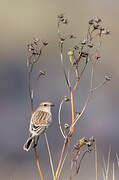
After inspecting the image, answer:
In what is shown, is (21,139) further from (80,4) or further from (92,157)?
(80,4)

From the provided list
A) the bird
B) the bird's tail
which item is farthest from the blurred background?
the bird's tail

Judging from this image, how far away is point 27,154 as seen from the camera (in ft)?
41.1

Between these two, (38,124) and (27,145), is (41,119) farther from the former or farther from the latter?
(27,145)

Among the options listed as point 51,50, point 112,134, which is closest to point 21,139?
point 112,134

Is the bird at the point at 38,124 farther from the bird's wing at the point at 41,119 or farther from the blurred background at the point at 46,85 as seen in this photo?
the blurred background at the point at 46,85

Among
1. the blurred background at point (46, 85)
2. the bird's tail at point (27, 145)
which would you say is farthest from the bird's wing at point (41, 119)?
the blurred background at point (46, 85)

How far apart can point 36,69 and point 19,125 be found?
1.75 m

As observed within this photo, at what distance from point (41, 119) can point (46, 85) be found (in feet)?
28.7

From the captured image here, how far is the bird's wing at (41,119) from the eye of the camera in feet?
20.9

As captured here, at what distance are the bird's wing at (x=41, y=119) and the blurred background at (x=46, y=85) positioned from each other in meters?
3.94

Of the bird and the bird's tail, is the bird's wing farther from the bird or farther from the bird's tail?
the bird's tail

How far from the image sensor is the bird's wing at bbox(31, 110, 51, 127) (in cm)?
636

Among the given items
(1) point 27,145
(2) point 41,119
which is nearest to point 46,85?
(2) point 41,119

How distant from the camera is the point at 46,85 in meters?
15.2
